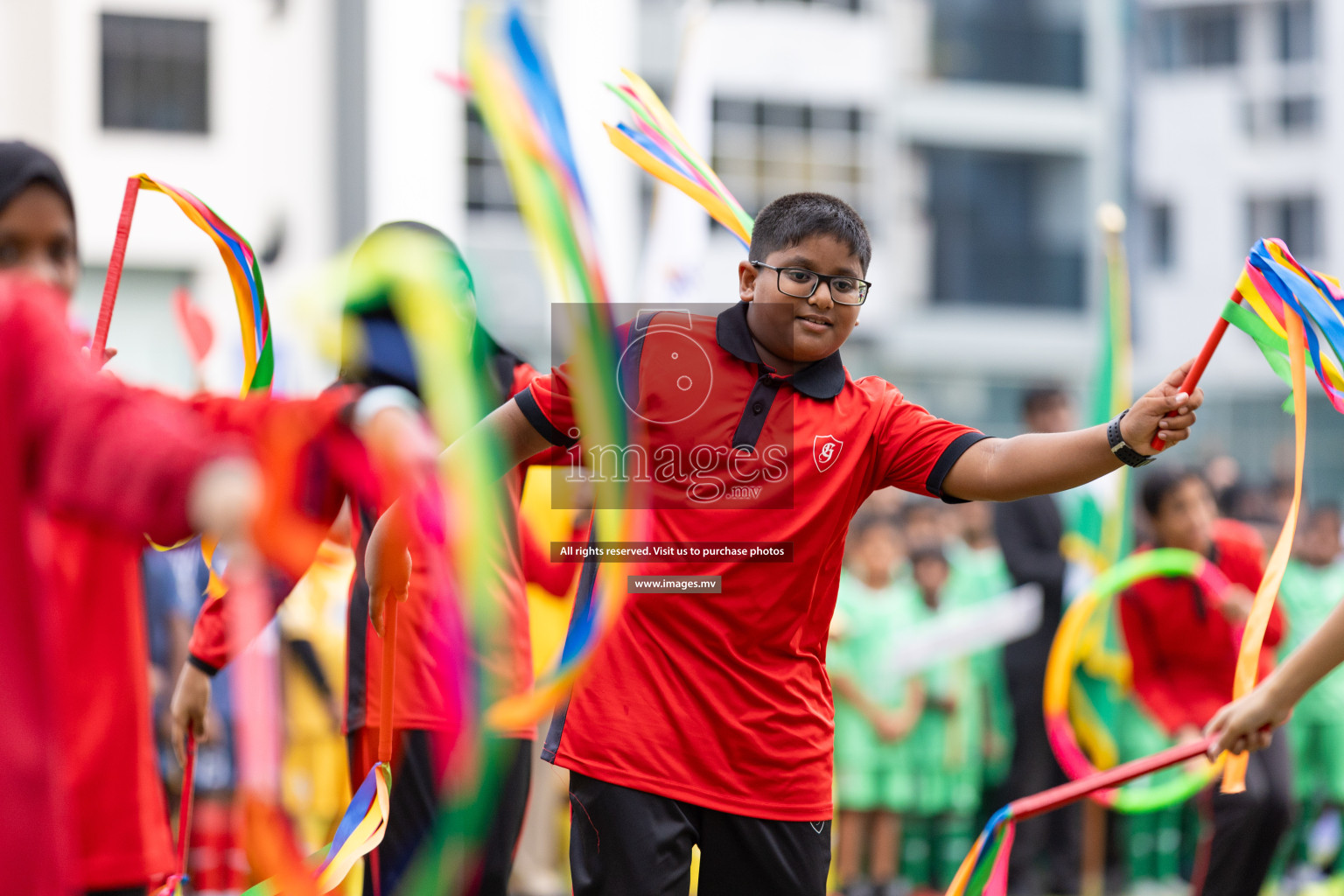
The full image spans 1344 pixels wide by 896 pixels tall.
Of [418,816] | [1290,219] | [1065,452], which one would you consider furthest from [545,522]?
[1290,219]

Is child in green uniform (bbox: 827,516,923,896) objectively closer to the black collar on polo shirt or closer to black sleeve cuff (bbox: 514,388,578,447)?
the black collar on polo shirt

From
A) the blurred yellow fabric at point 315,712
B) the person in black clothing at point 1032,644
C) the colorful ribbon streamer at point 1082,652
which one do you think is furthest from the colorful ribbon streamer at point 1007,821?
the blurred yellow fabric at point 315,712

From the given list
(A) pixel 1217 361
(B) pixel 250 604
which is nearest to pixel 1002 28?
(A) pixel 1217 361

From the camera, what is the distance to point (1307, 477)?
2616 cm

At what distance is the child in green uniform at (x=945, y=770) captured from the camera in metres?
8.66

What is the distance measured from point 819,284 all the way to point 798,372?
8.2 inches

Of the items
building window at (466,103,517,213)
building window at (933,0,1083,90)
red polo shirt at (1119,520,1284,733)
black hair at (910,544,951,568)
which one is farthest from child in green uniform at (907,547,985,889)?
building window at (933,0,1083,90)

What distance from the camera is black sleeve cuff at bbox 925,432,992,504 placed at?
3410mm

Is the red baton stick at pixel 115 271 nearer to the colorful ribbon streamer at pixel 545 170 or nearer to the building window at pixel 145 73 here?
the colorful ribbon streamer at pixel 545 170

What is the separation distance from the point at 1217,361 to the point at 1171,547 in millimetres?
22425

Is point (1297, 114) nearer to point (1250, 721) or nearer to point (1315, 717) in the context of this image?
point (1315, 717)

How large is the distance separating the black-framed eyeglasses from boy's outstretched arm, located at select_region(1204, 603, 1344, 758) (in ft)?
3.92

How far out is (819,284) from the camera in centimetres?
342

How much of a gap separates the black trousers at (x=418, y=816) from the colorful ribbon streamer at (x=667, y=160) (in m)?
1.40
